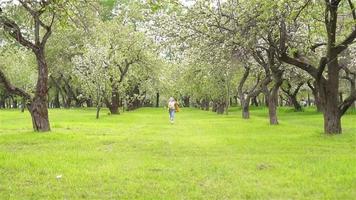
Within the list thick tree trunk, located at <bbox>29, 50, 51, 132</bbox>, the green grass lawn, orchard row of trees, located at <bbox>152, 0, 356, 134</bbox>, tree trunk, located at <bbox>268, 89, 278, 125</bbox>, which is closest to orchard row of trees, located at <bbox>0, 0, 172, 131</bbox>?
thick tree trunk, located at <bbox>29, 50, 51, 132</bbox>

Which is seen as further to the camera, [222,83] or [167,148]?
[222,83]

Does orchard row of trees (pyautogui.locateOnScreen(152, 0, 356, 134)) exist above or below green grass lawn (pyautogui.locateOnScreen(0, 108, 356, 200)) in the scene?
above

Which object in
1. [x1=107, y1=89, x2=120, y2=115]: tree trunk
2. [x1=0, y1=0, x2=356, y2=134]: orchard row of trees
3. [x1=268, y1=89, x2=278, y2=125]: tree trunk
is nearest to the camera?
[x1=0, y1=0, x2=356, y2=134]: orchard row of trees

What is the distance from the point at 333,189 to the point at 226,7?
17.3m

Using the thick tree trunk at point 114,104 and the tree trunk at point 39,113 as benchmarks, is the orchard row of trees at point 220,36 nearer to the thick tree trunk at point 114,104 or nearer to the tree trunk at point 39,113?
the tree trunk at point 39,113

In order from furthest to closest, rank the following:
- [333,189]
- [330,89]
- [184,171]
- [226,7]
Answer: [226,7]
[330,89]
[184,171]
[333,189]

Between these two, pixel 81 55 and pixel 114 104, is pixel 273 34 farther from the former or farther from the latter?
pixel 81 55

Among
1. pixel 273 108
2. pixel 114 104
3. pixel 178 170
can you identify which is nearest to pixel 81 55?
pixel 114 104

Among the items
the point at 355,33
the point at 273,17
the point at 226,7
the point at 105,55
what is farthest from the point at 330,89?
the point at 105,55

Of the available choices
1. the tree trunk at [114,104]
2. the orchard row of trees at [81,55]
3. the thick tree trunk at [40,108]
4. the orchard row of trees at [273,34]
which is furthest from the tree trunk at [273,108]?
the tree trunk at [114,104]

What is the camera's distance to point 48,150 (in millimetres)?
17031

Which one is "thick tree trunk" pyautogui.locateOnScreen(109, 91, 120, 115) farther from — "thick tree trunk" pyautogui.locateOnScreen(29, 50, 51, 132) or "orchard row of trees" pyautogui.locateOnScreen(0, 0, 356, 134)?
"thick tree trunk" pyautogui.locateOnScreen(29, 50, 51, 132)

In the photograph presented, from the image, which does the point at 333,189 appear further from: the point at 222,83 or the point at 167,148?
the point at 222,83

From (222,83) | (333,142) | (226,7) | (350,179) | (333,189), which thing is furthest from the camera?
(222,83)
